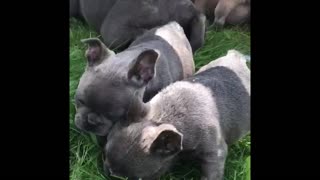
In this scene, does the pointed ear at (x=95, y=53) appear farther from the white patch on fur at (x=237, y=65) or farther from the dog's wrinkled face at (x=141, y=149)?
the white patch on fur at (x=237, y=65)

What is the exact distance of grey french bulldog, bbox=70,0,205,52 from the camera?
4.45 meters

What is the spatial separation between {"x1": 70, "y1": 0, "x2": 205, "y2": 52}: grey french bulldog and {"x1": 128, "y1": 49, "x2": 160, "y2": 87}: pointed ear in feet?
3.93

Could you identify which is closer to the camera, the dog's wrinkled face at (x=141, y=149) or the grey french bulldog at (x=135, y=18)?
the dog's wrinkled face at (x=141, y=149)

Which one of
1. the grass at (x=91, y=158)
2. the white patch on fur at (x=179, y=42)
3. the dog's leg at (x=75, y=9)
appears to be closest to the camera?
the grass at (x=91, y=158)

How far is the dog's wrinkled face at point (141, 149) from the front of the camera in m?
2.93

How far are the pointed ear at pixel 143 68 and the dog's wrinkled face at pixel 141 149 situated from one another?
1.17 ft

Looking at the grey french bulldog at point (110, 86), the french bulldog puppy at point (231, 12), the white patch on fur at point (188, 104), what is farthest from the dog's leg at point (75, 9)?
the white patch on fur at point (188, 104)

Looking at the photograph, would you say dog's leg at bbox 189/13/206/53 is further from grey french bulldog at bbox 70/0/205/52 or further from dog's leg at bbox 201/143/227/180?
dog's leg at bbox 201/143/227/180

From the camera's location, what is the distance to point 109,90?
3.15 m

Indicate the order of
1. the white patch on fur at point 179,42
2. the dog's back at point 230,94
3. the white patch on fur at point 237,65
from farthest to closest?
the white patch on fur at point 179,42 → the white patch on fur at point 237,65 → the dog's back at point 230,94

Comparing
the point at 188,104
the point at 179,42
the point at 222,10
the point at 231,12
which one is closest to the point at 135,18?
the point at 179,42
